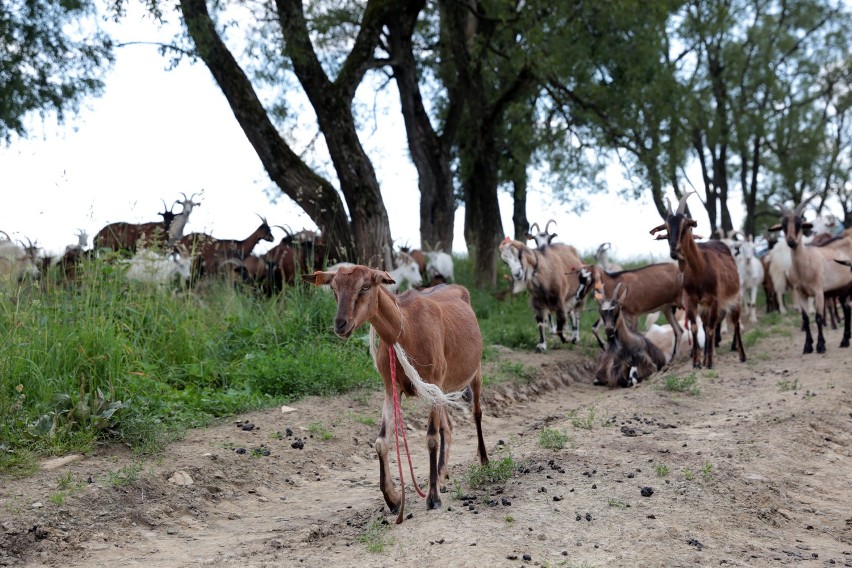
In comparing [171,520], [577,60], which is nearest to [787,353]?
[577,60]

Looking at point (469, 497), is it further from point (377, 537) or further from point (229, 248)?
point (229, 248)

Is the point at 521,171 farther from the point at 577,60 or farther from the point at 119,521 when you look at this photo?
the point at 119,521

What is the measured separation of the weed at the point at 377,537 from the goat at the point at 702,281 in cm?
723

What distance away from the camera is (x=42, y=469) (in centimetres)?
607

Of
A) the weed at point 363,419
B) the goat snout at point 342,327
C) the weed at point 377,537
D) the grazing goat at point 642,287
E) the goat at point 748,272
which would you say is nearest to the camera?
the weed at point 377,537

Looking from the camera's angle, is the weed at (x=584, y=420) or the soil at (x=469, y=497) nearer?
the soil at (x=469, y=497)

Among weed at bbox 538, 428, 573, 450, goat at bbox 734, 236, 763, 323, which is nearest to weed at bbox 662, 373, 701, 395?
weed at bbox 538, 428, 573, 450

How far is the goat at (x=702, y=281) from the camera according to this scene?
1161cm

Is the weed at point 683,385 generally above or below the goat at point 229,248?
below

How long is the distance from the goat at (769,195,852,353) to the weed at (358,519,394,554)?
938 centimetres

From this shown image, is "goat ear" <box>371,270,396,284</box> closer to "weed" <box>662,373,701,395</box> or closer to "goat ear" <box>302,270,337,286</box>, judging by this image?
"goat ear" <box>302,270,337,286</box>

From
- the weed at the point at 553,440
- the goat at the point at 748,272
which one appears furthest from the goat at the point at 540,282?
the weed at the point at 553,440

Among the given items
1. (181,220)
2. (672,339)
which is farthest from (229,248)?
(672,339)

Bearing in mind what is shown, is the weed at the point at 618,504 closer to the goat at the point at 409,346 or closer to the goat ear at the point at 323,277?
the goat at the point at 409,346
